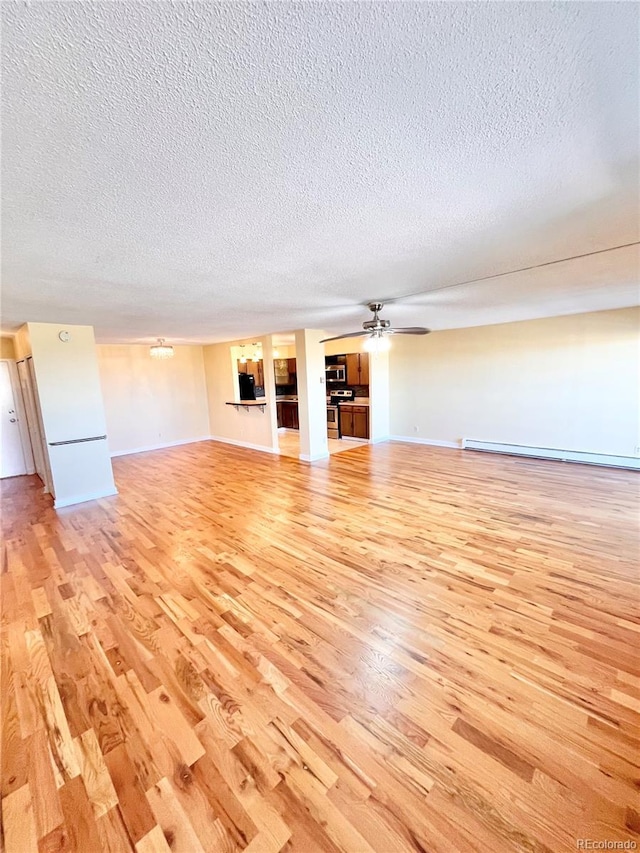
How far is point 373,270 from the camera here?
262 centimetres

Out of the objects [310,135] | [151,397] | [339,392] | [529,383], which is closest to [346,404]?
[339,392]

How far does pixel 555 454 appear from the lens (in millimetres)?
5707

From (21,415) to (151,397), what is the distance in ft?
7.56

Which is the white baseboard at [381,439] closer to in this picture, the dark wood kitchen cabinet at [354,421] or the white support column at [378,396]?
the white support column at [378,396]

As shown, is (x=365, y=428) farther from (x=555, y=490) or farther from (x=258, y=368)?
(x=555, y=490)

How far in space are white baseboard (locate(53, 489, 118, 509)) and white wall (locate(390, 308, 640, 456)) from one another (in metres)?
5.76

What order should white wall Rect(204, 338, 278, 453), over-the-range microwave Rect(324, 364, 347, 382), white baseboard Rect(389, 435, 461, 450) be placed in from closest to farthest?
white wall Rect(204, 338, 278, 453) < white baseboard Rect(389, 435, 461, 450) < over-the-range microwave Rect(324, 364, 347, 382)

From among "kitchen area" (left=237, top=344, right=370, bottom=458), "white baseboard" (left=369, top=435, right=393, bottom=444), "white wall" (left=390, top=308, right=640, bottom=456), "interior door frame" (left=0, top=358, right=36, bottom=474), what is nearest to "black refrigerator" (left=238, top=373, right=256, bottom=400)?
"kitchen area" (left=237, top=344, right=370, bottom=458)

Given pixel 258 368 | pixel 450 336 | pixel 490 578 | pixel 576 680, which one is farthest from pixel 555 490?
pixel 258 368

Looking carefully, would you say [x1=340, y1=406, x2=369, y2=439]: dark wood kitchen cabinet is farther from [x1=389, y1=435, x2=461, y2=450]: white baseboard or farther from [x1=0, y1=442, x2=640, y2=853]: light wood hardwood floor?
[x1=0, y1=442, x2=640, y2=853]: light wood hardwood floor

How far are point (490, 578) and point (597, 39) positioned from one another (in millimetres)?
2831

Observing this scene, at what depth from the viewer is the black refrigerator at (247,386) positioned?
7742 millimetres

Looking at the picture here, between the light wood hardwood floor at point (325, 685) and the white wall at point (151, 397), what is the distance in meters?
4.02

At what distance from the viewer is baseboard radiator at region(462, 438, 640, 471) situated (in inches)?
203
